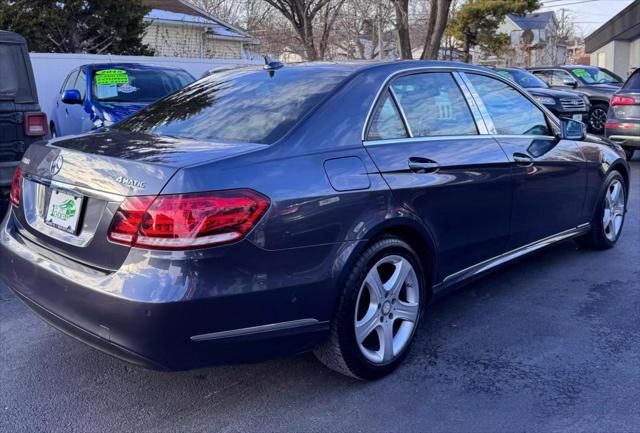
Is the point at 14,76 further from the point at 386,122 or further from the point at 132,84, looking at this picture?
the point at 386,122

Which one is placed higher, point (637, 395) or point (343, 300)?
point (343, 300)

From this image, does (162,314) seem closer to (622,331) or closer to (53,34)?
(622,331)

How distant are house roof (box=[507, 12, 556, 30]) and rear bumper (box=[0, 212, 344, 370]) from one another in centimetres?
4942

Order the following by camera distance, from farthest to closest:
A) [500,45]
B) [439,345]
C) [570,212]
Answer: [500,45], [570,212], [439,345]

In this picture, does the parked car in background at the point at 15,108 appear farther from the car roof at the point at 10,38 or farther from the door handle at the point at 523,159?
the door handle at the point at 523,159

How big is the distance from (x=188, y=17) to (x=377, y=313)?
2344cm

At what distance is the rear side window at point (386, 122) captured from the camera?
338 centimetres

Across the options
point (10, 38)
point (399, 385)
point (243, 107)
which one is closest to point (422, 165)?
point (243, 107)

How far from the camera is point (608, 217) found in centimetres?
562

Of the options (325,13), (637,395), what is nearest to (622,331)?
(637,395)

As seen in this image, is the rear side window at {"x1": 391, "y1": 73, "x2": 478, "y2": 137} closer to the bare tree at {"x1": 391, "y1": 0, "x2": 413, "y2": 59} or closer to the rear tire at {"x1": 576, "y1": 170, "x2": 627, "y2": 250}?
the rear tire at {"x1": 576, "y1": 170, "x2": 627, "y2": 250}

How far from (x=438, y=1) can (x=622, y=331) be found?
585 inches

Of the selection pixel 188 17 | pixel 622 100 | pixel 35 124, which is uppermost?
pixel 188 17

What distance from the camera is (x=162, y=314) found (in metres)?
2.54
